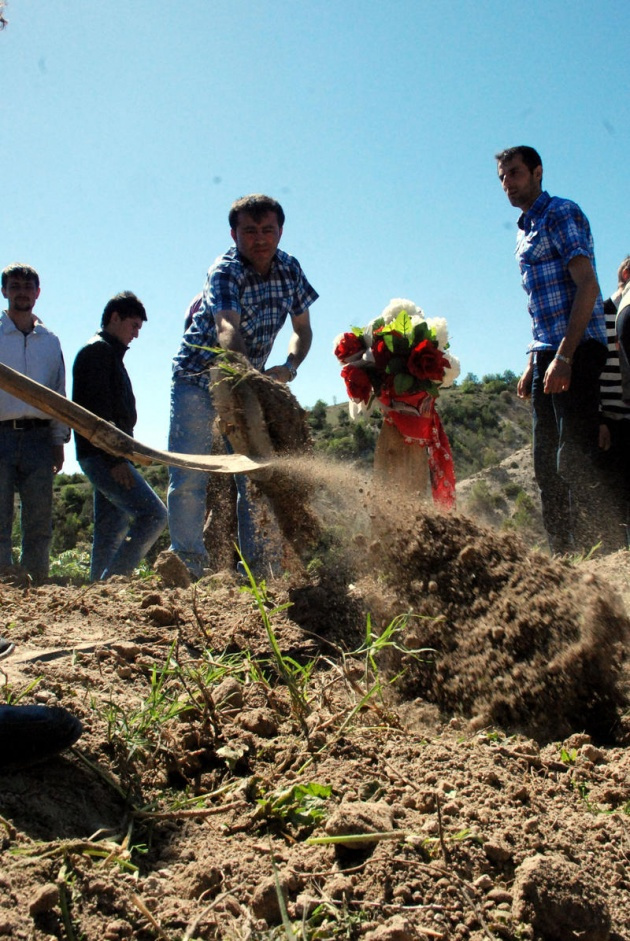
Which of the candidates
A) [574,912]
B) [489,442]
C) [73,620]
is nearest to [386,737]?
[574,912]

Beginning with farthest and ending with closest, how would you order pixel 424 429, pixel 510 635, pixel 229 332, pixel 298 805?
pixel 424 429 < pixel 229 332 < pixel 510 635 < pixel 298 805

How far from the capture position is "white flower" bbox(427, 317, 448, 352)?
17.6ft

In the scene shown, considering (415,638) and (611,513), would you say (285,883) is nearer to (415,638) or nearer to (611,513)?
(415,638)

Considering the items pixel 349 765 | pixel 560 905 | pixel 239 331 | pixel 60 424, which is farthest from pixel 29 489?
pixel 560 905

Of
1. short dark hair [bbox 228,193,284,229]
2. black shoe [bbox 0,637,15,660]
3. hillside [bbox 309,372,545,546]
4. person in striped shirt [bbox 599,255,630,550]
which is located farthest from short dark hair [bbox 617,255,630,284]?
hillside [bbox 309,372,545,546]

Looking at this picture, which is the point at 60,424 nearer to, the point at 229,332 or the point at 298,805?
the point at 229,332

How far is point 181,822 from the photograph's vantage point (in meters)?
Answer: 1.59

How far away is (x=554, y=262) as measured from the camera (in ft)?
14.2

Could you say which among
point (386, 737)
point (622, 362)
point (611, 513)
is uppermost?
point (622, 362)

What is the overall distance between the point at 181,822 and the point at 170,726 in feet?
1.13

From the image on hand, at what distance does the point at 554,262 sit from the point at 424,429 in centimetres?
148

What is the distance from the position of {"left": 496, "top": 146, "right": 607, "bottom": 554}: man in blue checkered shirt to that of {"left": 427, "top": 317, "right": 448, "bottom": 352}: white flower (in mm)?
936

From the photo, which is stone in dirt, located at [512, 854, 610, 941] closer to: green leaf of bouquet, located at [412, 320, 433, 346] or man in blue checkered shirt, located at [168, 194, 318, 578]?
man in blue checkered shirt, located at [168, 194, 318, 578]

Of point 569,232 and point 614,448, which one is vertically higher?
point 569,232
